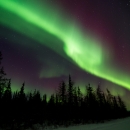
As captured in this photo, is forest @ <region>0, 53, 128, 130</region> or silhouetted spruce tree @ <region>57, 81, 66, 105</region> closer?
forest @ <region>0, 53, 128, 130</region>

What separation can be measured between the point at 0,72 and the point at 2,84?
6.74ft

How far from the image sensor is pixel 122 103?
331 ft

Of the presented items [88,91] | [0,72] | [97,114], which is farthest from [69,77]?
[0,72]

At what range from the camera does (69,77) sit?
43.5 meters

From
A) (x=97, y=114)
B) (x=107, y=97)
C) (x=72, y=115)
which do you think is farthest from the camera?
(x=107, y=97)

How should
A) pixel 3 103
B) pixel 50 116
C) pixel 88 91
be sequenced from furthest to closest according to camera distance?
pixel 88 91 < pixel 50 116 < pixel 3 103

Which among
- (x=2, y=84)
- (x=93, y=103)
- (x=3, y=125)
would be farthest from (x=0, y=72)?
(x=93, y=103)

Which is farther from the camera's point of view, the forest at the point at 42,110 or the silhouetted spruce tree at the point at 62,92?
the silhouetted spruce tree at the point at 62,92

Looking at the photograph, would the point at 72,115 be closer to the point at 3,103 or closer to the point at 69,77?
the point at 69,77

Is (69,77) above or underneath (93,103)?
above

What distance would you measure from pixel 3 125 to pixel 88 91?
36.6 m

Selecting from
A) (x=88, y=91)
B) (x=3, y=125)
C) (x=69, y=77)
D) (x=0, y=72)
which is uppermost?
(x=69, y=77)

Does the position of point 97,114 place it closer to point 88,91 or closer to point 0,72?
point 88,91

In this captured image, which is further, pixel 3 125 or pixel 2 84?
pixel 2 84
